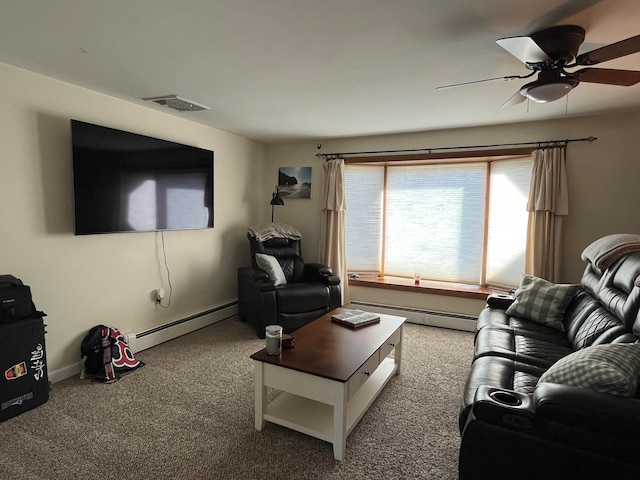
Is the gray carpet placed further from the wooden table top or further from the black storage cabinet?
the wooden table top

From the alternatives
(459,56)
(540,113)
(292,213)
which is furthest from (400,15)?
(292,213)

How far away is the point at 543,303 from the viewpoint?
2.82m

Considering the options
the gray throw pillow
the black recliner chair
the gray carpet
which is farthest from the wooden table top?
the gray throw pillow

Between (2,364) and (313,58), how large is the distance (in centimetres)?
270

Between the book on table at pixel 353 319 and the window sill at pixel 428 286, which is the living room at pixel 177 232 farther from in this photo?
the book on table at pixel 353 319

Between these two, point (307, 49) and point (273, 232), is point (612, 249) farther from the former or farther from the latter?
point (273, 232)

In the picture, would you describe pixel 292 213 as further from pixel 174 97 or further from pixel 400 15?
pixel 400 15

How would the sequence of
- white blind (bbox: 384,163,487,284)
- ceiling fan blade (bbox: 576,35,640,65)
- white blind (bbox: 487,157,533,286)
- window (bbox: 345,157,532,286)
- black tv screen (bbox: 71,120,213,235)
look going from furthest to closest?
white blind (bbox: 384,163,487,284)
window (bbox: 345,157,532,286)
white blind (bbox: 487,157,533,286)
black tv screen (bbox: 71,120,213,235)
ceiling fan blade (bbox: 576,35,640,65)

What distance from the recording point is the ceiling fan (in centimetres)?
171

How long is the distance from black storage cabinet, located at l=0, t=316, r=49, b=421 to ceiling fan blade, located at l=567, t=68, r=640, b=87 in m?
3.58

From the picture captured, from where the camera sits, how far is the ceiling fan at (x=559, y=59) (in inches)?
67.2

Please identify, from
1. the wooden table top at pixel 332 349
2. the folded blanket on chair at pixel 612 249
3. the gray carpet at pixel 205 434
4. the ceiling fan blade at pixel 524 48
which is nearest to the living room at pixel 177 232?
the gray carpet at pixel 205 434

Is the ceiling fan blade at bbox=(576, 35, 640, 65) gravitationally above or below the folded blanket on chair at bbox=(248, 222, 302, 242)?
above

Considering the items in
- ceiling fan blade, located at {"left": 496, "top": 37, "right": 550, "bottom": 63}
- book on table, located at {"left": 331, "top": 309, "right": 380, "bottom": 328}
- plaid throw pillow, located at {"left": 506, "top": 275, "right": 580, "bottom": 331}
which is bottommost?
book on table, located at {"left": 331, "top": 309, "right": 380, "bottom": 328}
